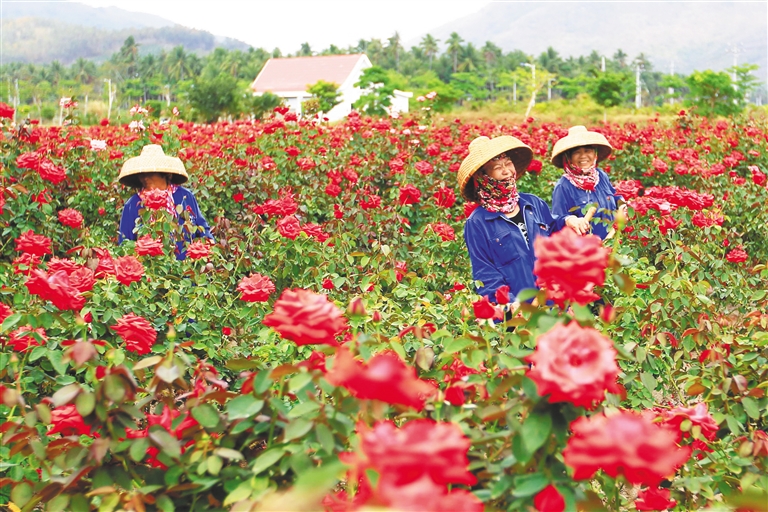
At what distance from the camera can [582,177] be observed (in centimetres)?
430

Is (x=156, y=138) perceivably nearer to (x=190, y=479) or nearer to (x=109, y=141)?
(x=109, y=141)

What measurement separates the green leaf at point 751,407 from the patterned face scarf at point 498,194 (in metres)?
1.66

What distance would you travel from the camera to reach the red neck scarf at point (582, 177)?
4254mm

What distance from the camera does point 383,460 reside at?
29.7 inches

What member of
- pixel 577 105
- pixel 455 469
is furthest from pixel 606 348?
pixel 577 105

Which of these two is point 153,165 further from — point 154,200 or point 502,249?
point 502,249

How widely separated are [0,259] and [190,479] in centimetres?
471

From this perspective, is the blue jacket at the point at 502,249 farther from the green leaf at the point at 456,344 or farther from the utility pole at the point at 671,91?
the utility pole at the point at 671,91

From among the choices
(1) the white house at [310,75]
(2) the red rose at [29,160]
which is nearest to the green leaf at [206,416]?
(2) the red rose at [29,160]

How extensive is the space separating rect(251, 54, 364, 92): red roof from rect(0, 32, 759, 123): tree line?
401 centimetres

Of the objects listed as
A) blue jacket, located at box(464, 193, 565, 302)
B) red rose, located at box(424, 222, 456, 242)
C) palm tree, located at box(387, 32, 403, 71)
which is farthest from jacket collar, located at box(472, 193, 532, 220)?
palm tree, located at box(387, 32, 403, 71)

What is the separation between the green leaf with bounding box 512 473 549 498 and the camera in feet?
3.52

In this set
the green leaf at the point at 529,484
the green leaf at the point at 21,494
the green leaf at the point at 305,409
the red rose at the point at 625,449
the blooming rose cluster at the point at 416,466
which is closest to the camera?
the blooming rose cluster at the point at 416,466

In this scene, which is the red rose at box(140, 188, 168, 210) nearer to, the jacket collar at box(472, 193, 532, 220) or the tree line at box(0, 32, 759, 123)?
the jacket collar at box(472, 193, 532, 220)
